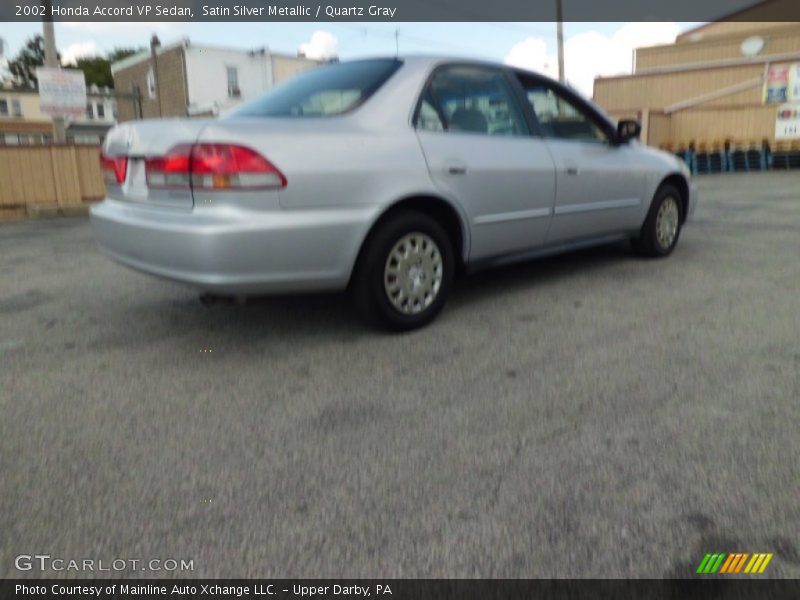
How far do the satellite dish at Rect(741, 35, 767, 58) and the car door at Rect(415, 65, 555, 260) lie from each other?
24832 mm

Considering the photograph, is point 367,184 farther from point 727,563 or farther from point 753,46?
point 753,46

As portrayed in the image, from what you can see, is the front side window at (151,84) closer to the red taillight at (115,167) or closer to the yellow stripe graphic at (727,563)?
the red taillight at (115,167)

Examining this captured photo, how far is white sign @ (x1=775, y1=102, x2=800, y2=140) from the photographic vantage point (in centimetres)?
2081

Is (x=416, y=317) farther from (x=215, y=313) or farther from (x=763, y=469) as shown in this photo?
(x=763, y=469)

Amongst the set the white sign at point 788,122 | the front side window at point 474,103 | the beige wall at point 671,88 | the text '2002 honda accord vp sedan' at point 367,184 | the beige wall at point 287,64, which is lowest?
the text '2002 honda accord vp sedan' at point 367,184

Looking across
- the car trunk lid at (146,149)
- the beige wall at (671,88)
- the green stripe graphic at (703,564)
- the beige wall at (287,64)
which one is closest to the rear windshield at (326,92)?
the car trunk lid at (146,149)

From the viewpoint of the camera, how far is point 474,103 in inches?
165

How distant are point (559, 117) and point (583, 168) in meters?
0.42

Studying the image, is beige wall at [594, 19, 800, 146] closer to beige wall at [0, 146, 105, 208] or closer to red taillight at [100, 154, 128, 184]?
beige wall at [0, 146, 105, 208]

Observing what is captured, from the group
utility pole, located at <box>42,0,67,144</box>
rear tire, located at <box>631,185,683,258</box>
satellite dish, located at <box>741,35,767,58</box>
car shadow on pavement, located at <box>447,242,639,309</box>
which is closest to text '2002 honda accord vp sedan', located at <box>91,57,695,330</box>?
car shadow on pavement, located at <box>447,242,639,309</box>

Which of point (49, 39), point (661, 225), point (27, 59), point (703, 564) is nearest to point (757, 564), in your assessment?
point (703, 564)

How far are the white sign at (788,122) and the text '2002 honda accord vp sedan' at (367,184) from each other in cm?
1967

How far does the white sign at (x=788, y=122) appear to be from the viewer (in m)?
20.8
